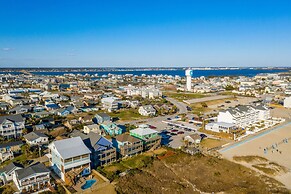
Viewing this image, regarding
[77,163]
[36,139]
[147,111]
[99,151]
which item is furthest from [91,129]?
[147,111]

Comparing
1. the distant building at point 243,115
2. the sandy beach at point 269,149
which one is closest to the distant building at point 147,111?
the distant building at point 243,115

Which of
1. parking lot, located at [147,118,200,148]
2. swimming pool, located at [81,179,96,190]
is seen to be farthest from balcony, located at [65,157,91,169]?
parking lot, located at [147,118,200,148]

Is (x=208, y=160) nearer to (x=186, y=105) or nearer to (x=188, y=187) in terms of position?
(x=188, y=187)

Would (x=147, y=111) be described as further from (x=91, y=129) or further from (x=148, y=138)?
(x=148, y=138)

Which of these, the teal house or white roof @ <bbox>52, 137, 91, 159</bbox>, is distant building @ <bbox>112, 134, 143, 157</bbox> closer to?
white roof @ <bbox>52, 137, 91, 159</bbox>

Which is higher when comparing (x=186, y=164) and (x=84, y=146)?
(x=84, y=146)

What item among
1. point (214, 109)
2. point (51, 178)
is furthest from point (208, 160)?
point (214, 109)
